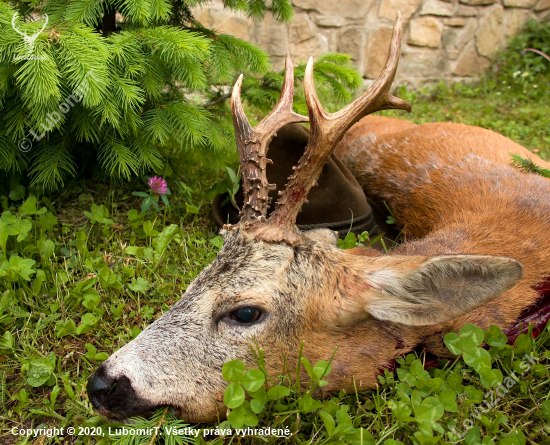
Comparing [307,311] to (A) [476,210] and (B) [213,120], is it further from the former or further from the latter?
(B) [213,120]

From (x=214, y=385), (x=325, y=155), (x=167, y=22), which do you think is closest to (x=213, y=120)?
(x=167, y=22)

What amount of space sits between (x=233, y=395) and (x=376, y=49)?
6332 millimetres

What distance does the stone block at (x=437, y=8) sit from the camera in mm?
7141

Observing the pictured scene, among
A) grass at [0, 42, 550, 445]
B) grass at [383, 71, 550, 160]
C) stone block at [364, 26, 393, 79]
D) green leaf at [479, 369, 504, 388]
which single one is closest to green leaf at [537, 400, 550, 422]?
grass at [0, 42, 550, 445]

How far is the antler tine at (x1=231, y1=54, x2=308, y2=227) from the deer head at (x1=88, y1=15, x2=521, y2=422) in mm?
10

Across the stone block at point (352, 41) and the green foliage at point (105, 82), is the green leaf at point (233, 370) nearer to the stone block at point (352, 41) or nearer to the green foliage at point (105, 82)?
the green foliage at point (105, 82)

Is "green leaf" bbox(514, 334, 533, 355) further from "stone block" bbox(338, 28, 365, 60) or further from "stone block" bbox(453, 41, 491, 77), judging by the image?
"stone block" bbox(453, 41, 491, 77)

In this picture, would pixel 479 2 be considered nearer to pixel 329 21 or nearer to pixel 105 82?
pixel 329 21

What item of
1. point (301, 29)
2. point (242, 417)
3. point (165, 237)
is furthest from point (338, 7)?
point (242, 417)

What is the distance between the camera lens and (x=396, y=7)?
7.01 metres

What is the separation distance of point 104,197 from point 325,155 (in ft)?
6.71

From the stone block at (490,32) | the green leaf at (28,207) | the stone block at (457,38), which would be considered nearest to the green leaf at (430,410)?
the green leaf at (28,207)

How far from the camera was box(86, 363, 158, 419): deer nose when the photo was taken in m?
1.93

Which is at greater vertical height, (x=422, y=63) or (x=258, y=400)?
(x=422, y=63)
